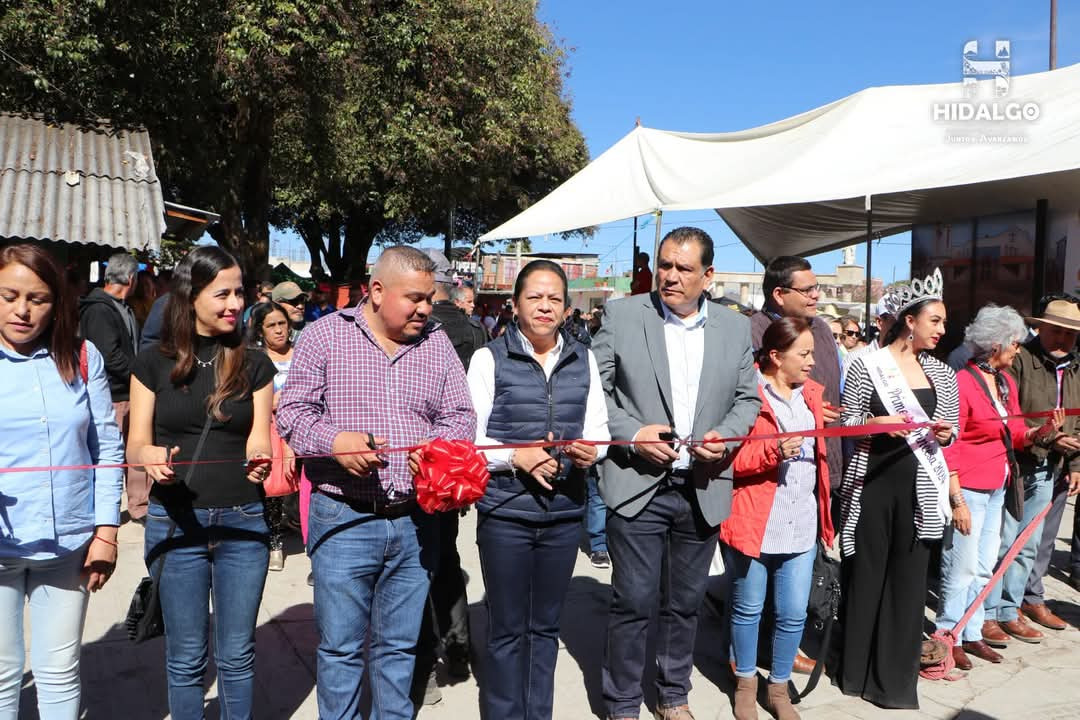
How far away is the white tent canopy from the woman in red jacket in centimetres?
267

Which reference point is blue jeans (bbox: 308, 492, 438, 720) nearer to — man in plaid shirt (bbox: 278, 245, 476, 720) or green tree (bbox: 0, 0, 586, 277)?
man in plaid shirt (bbox: 278, 245, 476, 720)

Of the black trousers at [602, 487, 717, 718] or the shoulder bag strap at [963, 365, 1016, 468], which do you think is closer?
the black trousers at [602, 487, 717, 718]

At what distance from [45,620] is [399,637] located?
46.3 inches

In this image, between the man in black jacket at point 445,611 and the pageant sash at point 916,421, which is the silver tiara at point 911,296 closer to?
the pageant sash at point 916,421

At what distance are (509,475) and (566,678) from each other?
5.06 feet

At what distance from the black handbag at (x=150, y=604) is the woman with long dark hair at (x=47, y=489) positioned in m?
0.16

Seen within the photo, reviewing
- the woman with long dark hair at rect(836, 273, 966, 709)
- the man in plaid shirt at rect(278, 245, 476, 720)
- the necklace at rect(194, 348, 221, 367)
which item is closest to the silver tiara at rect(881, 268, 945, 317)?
the woman with long dark hair at rect(836, 273, 966, 709)

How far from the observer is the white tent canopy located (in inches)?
221

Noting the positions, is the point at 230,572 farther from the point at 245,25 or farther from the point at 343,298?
the point at 343,298

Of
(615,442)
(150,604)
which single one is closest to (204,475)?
(150,604)

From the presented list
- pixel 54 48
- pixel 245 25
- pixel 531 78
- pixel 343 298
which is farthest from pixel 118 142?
pixel 531 78

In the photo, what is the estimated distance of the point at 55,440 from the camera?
101 inches

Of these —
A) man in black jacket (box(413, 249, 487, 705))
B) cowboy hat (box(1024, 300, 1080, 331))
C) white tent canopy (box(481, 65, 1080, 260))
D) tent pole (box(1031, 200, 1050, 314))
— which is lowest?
man in black jacket (box(413, 249, 487, 705))

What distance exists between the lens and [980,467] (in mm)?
4316
